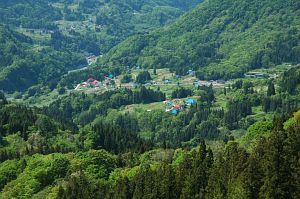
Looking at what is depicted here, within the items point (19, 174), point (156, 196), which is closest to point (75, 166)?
point (19, 174)

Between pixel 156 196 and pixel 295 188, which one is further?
pixel 156 196

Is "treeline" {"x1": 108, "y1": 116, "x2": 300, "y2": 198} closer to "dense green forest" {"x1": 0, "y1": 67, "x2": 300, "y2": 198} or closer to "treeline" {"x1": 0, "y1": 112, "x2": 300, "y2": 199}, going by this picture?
"treeline" {"x1": 0, "y1": 112, "x2": 300, "y2": 199}

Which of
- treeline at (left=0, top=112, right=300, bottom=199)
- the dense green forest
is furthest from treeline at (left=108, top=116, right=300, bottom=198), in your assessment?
the dense green forest

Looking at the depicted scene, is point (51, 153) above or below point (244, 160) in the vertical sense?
below

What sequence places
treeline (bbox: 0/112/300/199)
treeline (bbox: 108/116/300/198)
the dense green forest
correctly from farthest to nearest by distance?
the dense green forest, treeline (bbox: 0/112/300/199), treeline (bbox: 108/116/300/198)

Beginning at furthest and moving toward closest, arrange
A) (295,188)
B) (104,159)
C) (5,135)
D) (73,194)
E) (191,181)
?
(5,135)
(104,159)
(73,194)
(191,181)
(295,188)

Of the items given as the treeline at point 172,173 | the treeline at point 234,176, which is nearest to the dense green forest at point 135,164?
the treeline at point 172,173

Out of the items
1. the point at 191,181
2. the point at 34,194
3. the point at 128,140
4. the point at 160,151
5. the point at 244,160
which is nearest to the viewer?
the point at 244,160

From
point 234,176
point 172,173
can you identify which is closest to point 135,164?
point 172,173

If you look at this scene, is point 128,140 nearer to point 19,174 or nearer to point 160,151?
point 160,151

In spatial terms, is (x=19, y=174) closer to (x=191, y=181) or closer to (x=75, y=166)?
(x=75, y=166)

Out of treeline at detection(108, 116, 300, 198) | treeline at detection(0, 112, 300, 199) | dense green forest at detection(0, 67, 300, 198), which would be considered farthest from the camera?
dense green forest at detection(0, 67, 300, 198)
